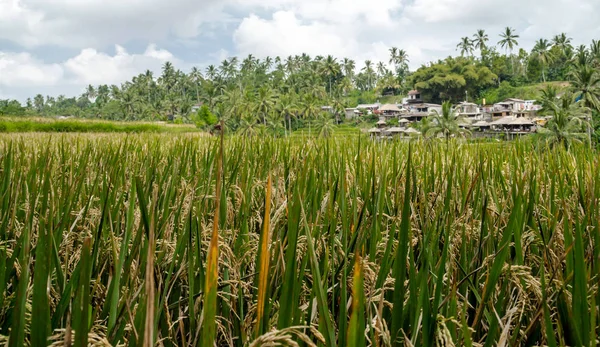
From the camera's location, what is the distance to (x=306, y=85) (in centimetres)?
7319

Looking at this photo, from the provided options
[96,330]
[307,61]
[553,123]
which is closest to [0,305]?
[96,330]

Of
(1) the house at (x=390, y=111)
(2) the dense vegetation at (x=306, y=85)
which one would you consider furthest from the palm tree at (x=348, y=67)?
(1) the house at (x=390, y=111)

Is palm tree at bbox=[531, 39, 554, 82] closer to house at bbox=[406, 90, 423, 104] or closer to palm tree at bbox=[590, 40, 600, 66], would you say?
palm tree at bbox=[590, 40, 600, 66]

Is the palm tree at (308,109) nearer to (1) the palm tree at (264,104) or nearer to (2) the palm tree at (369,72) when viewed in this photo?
(1) the palm tree at (264,104)

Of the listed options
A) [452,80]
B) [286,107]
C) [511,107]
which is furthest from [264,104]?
[511,107]

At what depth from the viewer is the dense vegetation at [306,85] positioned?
54.1m

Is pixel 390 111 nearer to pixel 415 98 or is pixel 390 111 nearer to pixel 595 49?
pixel 415 98

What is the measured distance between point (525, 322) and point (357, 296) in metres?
0.65

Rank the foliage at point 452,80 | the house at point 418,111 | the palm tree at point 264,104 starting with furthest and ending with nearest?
1. the foliage at point 452,80
2. the house at point 418,111
3. the palm tree at point 264,104

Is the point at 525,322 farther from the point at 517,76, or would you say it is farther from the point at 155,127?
the point at 517,76

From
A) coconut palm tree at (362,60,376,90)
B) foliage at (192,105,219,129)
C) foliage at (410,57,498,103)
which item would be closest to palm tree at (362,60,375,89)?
coconut palm tree at (362,60,376,90)

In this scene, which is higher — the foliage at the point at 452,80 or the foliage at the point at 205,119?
the foliage at the point at 452,80

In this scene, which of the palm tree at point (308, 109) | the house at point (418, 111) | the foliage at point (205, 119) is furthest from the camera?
the house at point (418, 111)

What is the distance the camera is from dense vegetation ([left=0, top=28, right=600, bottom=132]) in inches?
2131
